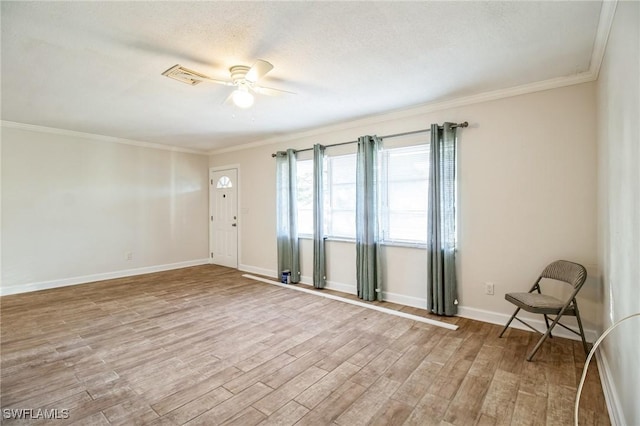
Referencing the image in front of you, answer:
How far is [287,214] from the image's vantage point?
5141 mm

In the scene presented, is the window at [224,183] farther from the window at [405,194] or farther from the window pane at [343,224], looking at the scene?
the window at [405,194]

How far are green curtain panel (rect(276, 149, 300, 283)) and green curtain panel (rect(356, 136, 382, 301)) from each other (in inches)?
51.2

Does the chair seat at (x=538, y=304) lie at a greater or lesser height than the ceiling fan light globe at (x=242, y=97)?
lesser

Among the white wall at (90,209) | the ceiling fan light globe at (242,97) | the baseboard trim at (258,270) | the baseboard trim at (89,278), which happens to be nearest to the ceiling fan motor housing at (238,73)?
the ceiling fan light globe at (242,97)

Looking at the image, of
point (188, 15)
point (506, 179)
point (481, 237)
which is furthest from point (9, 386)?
point (506, 179)

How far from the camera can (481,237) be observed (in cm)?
333

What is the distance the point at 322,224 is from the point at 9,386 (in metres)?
3.54

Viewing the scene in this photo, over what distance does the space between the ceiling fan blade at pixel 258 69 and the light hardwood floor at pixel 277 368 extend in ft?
7.65

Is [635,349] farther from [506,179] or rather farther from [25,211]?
[25,211]

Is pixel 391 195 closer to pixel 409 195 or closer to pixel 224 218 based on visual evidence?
pixel 409 195

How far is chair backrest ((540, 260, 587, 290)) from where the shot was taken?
2484 millimetres

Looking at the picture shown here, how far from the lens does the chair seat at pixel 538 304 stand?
98.0 inches

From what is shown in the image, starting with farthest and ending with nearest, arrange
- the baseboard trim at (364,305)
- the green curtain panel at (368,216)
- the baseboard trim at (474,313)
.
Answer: the green curtain panel at (368,216)
the baseboard trim at (364,305)
the baseboard trim at (474,313)

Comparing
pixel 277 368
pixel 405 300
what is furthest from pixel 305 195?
pixel 277 368
